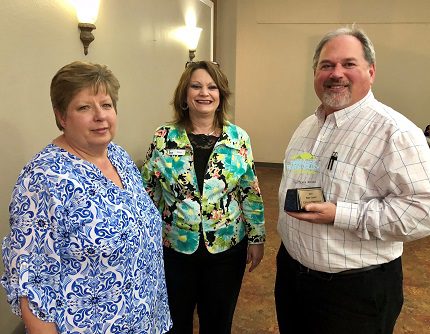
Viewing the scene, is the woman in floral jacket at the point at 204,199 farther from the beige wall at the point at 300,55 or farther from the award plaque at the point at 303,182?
the beige wall at the point at 300,55

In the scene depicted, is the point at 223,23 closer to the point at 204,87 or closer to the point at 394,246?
the point at 204,87

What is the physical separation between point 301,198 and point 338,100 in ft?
1.36

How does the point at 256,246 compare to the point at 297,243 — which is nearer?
the point at 297,243

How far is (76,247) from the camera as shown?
1.03 m

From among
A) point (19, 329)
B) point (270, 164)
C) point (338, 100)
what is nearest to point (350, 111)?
→ point (338, 100)

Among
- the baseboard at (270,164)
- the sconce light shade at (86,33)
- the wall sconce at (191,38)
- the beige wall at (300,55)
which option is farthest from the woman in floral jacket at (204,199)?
the baseboard at (270,164)

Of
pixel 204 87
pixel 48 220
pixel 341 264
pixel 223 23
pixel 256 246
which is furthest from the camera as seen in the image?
pixel 223 23

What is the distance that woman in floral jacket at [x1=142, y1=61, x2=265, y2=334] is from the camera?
1.59m

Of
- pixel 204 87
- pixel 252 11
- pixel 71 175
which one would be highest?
pixel 252 11

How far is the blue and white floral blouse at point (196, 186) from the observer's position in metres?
1.59

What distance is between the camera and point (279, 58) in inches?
237

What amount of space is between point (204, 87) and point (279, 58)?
4.76 m

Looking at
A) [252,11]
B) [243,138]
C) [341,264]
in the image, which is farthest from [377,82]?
[341,264]

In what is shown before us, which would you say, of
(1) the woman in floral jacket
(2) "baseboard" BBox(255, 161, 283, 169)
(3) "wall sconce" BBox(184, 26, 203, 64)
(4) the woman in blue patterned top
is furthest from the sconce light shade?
(2) "baseboard" BBox(255, 161, 283, 169)
